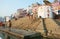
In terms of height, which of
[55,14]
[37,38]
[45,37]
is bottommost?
[45,37]

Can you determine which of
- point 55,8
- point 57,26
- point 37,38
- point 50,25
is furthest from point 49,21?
point 37,38

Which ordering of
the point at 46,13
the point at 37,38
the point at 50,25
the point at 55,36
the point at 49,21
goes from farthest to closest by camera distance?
1. the point at 46,13
2. the point at 49,21
3. the point at 50,25
4. the point at 55,36
5. the point at 37,38

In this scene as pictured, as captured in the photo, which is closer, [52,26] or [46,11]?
[52,26]

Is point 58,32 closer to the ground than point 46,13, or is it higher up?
closer to the ground

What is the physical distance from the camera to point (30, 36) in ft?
37.4

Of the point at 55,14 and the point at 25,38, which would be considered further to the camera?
the point at 55,14

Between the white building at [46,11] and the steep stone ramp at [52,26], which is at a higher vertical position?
the white building at [46,11]

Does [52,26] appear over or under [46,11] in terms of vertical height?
under

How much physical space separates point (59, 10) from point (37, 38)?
72.2 feet

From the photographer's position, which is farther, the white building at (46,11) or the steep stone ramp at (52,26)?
the white building at (46,11)

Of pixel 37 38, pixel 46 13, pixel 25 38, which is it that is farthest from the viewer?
pixel 46 13

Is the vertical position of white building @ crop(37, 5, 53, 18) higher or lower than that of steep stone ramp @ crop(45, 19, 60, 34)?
higher

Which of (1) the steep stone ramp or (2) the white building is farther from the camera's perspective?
(2) the white building

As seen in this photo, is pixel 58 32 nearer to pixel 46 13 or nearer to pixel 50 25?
pixel 50 25
